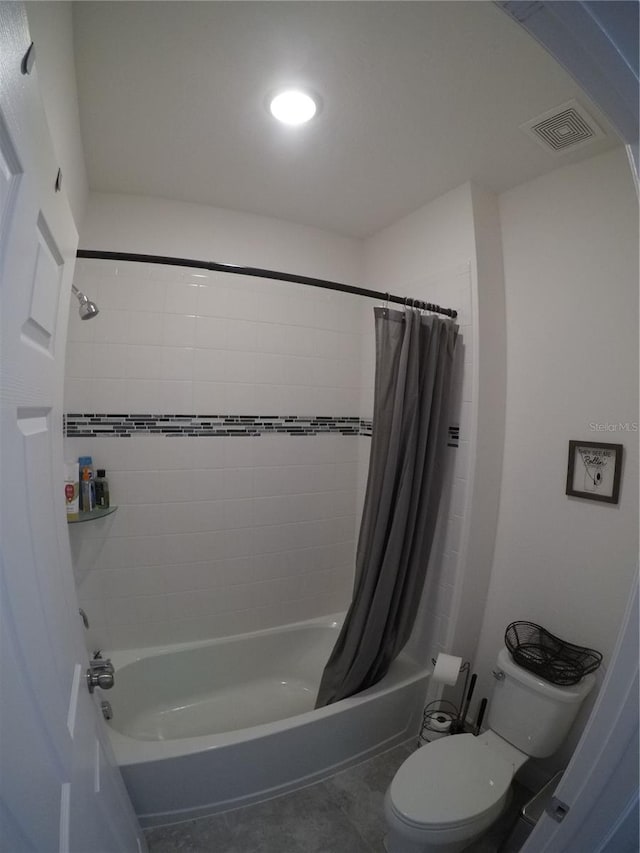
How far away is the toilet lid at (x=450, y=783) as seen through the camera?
111 cm

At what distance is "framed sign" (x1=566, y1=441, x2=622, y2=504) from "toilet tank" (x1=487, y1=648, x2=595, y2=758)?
677 millimetres

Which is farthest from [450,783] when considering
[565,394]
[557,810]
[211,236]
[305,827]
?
[211,236]

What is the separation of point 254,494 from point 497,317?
1560mm

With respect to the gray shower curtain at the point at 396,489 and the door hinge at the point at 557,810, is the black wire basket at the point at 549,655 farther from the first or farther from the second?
the door hinge at the point at 557,810

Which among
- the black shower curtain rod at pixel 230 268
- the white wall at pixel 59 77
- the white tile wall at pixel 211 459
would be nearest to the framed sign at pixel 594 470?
the black shower curtain rod at pixel 230 268

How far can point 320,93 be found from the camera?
1.23m

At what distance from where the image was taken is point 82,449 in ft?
5.72

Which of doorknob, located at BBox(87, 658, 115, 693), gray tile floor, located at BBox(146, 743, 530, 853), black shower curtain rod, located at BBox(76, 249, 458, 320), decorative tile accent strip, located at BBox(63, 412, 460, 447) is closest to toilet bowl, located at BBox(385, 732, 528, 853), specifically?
gray tile floor, located at BBox(146, 743, 530, 853)

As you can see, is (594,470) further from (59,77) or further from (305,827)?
(59,77)

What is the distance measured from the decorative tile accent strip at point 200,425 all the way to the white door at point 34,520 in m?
1.04

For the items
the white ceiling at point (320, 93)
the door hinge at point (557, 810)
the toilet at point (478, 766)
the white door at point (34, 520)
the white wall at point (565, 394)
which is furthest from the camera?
the white wall at point (565, 394)

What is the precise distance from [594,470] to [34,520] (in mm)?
1774

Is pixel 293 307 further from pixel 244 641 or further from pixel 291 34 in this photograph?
pixel 244 641

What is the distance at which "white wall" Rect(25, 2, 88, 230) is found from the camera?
0.82 meters
